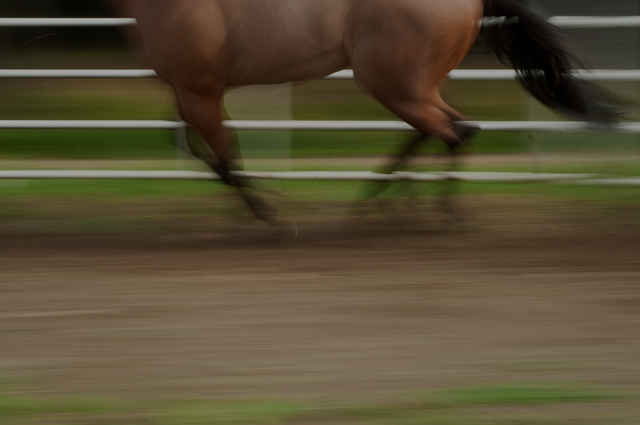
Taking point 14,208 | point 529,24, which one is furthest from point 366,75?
point 14,208

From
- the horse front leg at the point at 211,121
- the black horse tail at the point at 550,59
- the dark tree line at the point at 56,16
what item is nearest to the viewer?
the horse front leg at the point at 211,121

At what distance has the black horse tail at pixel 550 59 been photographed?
453 centimetres

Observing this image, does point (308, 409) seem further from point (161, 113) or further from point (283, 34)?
point (161, 113)

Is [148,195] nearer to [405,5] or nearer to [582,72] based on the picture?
[405,5]

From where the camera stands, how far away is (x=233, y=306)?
133 inches

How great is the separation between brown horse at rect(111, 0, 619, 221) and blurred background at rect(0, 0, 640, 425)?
0.45 meters

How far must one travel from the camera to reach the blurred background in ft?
→ 8.06

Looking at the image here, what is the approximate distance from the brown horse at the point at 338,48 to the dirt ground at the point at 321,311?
65cm

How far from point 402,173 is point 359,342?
8.89 feet

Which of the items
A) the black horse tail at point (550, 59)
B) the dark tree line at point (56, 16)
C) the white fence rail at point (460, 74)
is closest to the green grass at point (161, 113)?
the dark tree line at point (56, 16)

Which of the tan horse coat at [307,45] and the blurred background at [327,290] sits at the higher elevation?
the tan horse coat at [307,45]


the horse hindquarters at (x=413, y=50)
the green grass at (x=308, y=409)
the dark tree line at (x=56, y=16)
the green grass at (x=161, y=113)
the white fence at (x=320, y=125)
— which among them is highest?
the horse hindquarters at (x=413, y=50)

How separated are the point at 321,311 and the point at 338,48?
163 cm

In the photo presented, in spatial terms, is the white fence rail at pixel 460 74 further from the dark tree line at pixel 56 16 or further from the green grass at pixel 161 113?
the dark tree line at pixel 56 16
